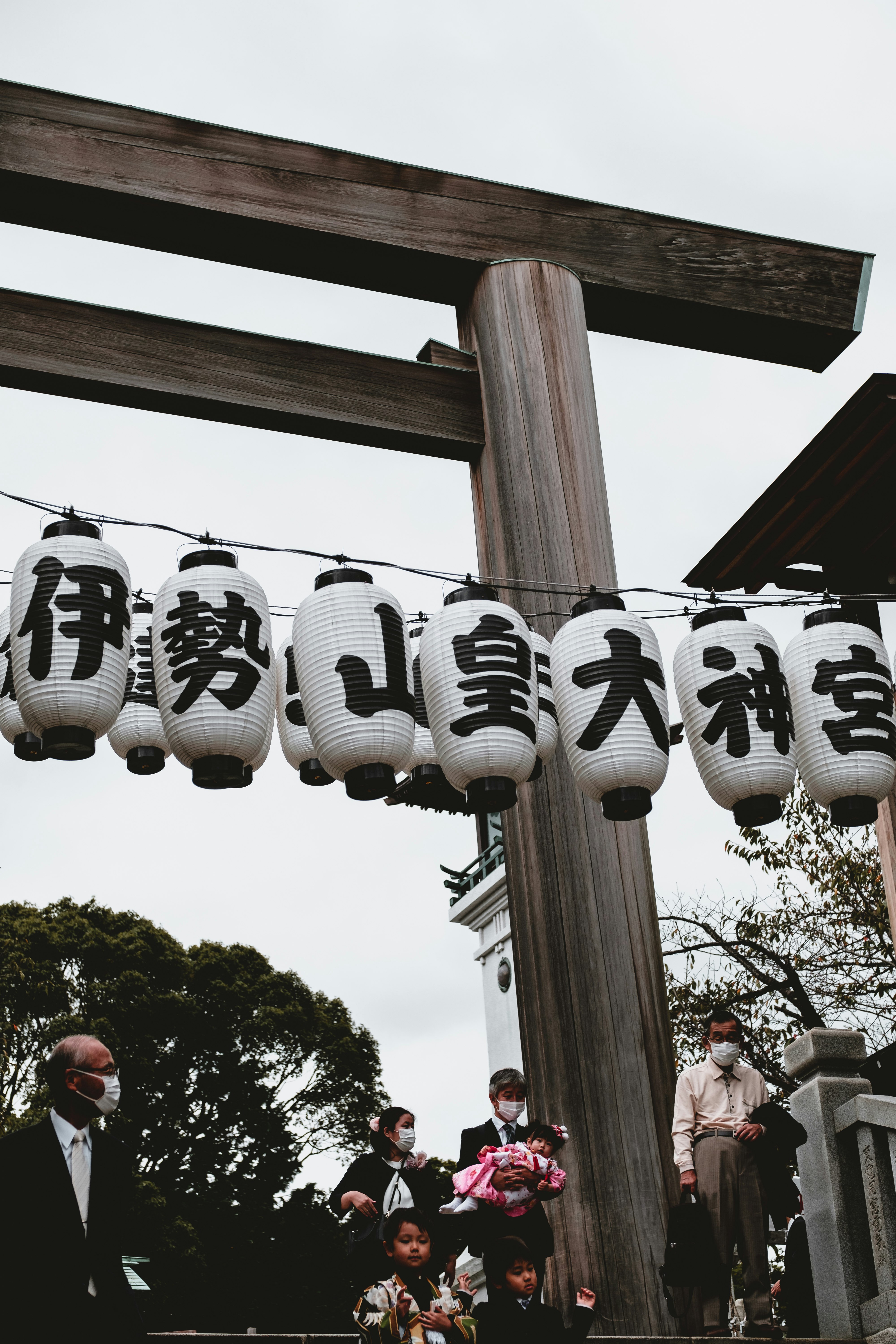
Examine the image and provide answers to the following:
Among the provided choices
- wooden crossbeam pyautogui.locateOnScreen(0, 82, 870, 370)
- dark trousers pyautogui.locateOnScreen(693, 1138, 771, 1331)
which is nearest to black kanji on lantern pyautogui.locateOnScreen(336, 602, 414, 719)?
dark trousers pyautogui.locateOnScreen(693, 1138, 771, 1331)

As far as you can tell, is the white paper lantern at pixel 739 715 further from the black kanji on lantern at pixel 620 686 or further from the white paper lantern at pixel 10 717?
the white paper lantern at pixel 10 717

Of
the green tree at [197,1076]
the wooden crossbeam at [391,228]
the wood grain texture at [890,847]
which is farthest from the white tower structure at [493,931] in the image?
the wooden crossbeam at [391,228]

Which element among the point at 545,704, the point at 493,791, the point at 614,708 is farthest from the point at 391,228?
the point at 493,791

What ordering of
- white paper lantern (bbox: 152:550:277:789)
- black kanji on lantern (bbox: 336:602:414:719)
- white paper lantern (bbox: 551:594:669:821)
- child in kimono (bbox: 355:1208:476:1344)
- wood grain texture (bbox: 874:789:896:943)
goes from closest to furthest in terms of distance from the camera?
child in kimono (bbox: 355:1208:476:1344)
white paper lantern (bbox: 152:550:277:789)
black kanji on lantern (bbox: 336:602:414:719)
white paper lantern (bbox: 551:594:669:821)
wood grain texture (bbox: 874:789:896:943)

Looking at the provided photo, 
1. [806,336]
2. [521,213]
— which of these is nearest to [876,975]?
[806,336]

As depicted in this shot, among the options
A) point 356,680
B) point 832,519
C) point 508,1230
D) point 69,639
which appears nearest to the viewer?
point 69,639

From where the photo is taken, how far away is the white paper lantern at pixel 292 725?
23.8 feet

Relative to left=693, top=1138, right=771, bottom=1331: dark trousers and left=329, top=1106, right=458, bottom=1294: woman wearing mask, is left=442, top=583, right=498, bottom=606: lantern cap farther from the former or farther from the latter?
left=693, top=1138, right=771, bottom=1331: dark trousers

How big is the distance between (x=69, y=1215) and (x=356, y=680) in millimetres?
2399

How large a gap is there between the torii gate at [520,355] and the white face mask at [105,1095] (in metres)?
2.79

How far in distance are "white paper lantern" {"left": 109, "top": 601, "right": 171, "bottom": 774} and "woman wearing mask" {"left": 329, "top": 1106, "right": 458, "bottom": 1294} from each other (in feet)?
7.23

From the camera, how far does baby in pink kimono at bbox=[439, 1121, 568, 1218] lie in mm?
5691

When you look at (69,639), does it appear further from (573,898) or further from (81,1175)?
(573,898)

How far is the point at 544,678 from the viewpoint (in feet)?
22.4
